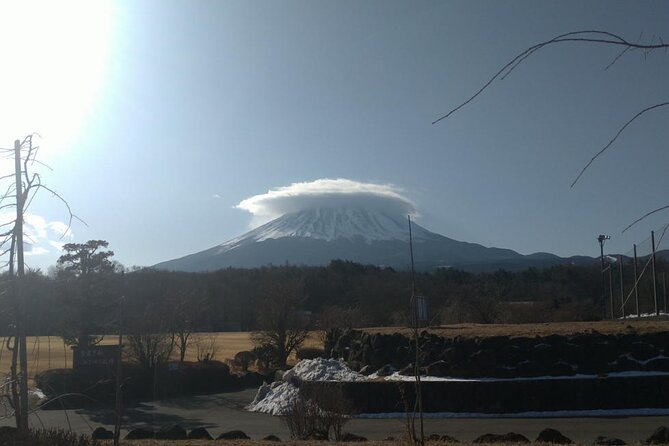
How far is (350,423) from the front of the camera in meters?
23.3

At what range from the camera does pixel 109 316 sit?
42094mm

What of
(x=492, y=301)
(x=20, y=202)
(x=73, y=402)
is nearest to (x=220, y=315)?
(x=492, y=301)

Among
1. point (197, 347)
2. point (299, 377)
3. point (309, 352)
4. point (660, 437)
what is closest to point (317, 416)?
point (660, 437)

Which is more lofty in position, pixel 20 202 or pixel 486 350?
pixel 20 202

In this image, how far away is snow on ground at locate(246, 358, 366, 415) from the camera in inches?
1146

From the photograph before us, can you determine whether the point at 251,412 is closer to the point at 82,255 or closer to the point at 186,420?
the point at 186,420

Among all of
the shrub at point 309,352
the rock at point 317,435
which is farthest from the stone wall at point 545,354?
the shrub at point 309,352

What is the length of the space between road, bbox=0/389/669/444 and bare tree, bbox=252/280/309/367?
14.9 m

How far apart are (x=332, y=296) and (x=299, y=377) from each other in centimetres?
5088

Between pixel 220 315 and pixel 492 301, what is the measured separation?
4279 cm

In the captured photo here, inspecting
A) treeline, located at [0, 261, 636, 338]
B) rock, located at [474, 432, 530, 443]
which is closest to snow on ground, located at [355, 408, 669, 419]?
treeline, located at [0, 261, 636, 338]

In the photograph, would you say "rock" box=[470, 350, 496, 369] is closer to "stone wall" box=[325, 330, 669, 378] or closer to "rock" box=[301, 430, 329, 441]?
"stone wall" box=[325, 330, 669, 378]

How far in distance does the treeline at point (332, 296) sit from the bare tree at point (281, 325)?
139 centimetres

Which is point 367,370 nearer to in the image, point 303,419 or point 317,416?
point 317,416
